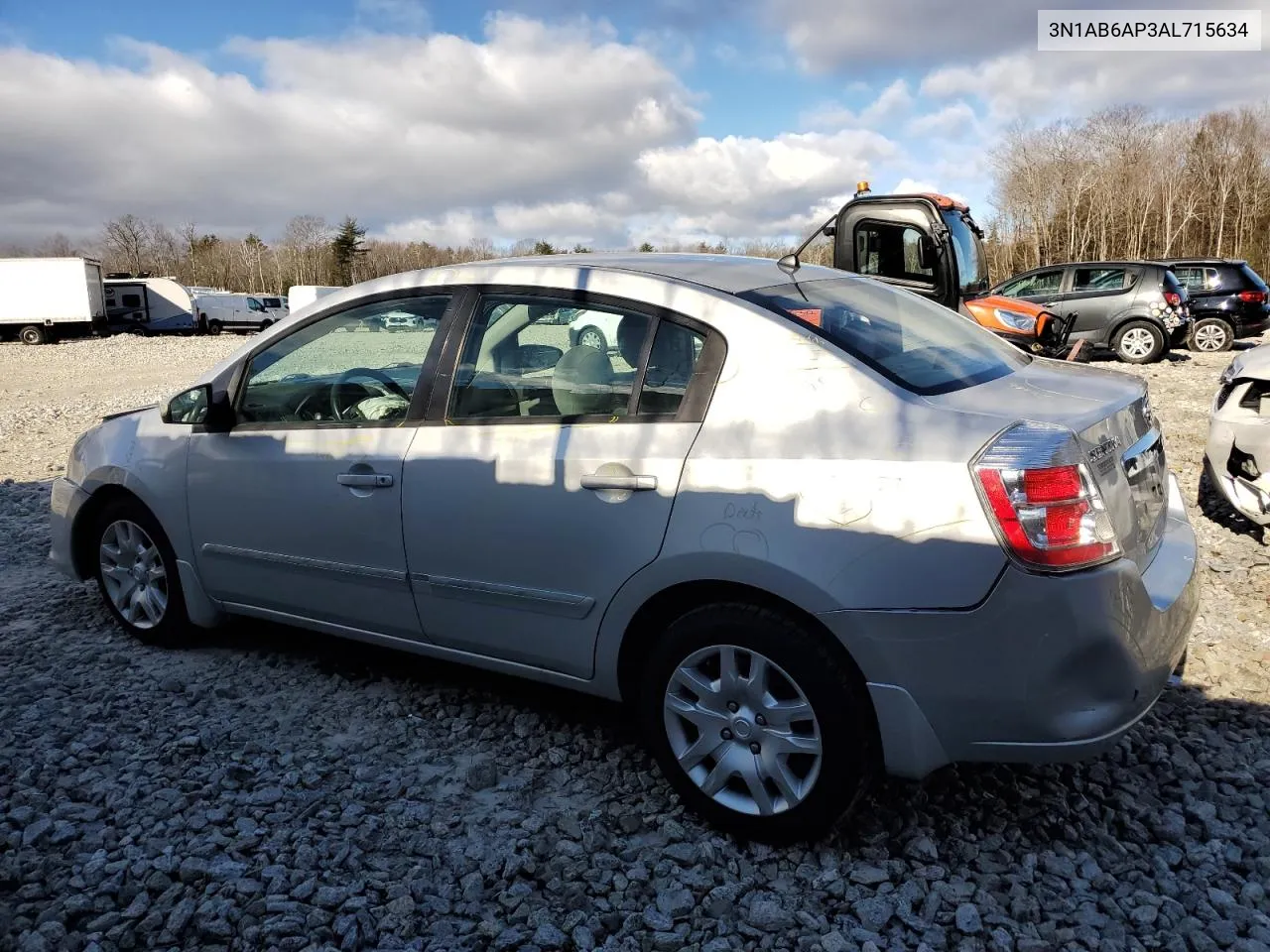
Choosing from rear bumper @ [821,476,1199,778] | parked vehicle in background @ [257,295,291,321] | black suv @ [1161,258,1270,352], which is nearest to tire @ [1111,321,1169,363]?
black suv @ [1161,258,1270,352]

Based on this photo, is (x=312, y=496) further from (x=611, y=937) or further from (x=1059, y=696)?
(x=1059, y=696)

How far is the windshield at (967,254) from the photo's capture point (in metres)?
9.56

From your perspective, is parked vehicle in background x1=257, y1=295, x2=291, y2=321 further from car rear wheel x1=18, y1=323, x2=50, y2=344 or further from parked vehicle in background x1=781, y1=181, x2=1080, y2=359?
parked vehicle in background x1=781, y1=181, x2=1080, y2=359

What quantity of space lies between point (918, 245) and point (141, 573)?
26.0 ft

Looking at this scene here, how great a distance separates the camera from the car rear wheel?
1300 inches

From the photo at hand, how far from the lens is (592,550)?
283 cm

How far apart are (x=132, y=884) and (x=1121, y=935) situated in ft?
8.62

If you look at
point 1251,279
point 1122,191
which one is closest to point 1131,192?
point 1122,191

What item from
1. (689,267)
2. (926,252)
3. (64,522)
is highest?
(926,252)

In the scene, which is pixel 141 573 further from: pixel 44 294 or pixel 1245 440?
pixel 44 294

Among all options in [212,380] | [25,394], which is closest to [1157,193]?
[25,394]

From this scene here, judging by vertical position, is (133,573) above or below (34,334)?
below

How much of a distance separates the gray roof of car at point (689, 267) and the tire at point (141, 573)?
6.21 feet

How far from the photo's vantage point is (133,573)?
4.30 m
